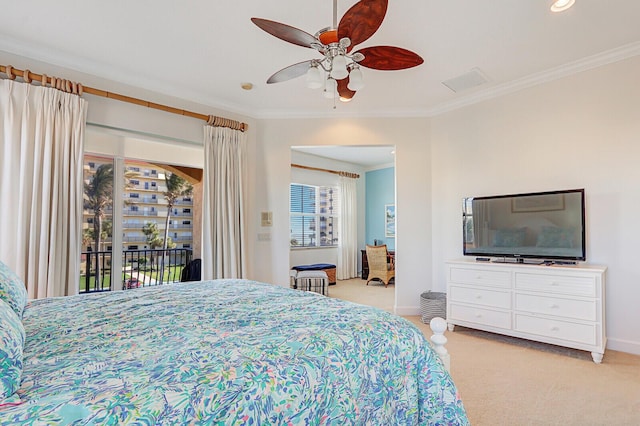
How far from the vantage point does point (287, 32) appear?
1.98 metres

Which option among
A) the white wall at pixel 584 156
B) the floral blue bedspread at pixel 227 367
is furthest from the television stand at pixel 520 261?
the floral blue bedspread at pixel 227 367

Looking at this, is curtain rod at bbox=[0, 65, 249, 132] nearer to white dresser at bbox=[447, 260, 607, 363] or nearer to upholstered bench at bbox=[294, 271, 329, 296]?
upholstered bench at bbox=[294, 271, 329, 296]

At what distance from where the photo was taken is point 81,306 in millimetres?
1760

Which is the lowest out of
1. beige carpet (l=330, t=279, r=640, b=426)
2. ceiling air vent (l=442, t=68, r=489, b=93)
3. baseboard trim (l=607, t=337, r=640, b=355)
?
beige carpet (l=330, t=279, r=640, b=426)

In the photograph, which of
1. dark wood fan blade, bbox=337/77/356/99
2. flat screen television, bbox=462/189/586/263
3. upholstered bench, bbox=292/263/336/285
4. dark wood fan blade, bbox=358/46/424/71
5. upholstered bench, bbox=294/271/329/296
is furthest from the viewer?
upholstered bench, bbox=292/263/336/285

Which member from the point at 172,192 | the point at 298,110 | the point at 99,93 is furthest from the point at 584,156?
the point at 99,93

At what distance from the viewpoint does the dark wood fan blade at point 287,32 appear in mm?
1916

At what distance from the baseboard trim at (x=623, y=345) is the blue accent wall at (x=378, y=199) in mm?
4807

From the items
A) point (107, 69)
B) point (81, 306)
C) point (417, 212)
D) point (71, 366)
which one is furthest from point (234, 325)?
point (417, 212)

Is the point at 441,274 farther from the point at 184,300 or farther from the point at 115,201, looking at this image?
the point at 115,201

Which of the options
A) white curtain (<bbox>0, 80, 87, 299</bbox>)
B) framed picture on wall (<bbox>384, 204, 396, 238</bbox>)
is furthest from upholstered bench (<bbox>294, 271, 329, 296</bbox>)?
white curtain (<bbox>0, 80, 87, 299</bbox>)

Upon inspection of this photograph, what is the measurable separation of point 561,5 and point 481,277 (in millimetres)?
2379

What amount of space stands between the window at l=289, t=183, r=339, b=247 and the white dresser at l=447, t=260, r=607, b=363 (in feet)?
13.4

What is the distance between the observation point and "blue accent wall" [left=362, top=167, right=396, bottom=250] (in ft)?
25.8
